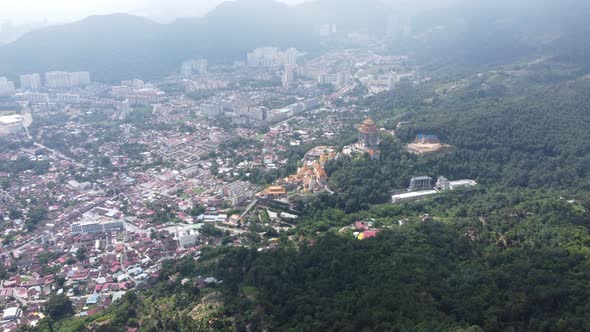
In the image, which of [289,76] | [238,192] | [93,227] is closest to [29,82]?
[289,76]

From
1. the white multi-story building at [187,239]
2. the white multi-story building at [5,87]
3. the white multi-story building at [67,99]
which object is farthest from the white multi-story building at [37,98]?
the white multi-story building at [187,239]

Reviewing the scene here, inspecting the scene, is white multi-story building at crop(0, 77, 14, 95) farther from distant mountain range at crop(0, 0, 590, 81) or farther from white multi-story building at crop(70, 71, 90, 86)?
white multi-story building at crop(70, 71, 90, 86)

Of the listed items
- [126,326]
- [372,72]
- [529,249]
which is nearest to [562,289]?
[529,249]

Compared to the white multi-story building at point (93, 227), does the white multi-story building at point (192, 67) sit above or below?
above

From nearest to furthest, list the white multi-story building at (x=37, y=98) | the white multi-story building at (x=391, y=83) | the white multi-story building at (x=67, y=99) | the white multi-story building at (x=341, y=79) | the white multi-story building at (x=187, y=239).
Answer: the white multi-story building at (x=187, y=239) → the white multi-story building at (x=37, y=98) → the white multi-story building at (x=67, y=99) → the white multi-story building at (x=391, y=83) → the white multi-story building at (x=341, y=79)

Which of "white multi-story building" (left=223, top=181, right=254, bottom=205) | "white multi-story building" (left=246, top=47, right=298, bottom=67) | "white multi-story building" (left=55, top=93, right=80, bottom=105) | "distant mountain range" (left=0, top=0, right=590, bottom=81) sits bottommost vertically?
"white multi-story building" (left=223, top=181, right=254, bottom=205)

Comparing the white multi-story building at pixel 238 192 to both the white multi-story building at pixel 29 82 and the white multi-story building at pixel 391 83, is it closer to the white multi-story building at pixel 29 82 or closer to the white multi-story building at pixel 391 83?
the white multi-story building at pixel 391 83

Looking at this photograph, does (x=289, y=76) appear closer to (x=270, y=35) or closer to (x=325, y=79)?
(x=325, y=79)

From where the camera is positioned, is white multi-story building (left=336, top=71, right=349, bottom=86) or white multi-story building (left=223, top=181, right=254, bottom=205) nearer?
white multi-story building (left=223, top=181, right=254, bottom=205)

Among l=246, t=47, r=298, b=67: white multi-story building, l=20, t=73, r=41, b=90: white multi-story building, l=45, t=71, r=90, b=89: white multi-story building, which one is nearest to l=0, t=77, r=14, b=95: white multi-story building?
l=20, t=73, r=41, b=90: white multi-story building
